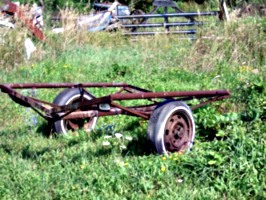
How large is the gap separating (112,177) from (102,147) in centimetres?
101

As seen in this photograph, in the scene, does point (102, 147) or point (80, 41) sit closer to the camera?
point (102, 147)

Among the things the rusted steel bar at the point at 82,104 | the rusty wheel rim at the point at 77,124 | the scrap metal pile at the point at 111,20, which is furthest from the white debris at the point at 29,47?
the rusted steel bar at the point at 82,104

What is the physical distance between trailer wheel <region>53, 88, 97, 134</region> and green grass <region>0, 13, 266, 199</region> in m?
0.13

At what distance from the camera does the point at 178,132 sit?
5.11 m

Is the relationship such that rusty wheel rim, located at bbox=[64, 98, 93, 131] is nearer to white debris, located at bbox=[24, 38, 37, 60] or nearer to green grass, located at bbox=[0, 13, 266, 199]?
green grass, located at bbox=[0, 13, 266, 199]

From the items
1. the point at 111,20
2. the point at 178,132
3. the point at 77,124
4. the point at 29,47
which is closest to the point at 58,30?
the point at 29,47

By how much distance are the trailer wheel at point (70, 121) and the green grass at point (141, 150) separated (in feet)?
0.42

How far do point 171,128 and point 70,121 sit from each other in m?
1.46

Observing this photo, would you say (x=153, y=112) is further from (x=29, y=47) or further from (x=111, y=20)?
(x=111, y=20)

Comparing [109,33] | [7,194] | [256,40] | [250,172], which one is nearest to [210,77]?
[256,40]

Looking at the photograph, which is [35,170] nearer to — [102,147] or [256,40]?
[102,147]

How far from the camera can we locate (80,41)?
12.8m

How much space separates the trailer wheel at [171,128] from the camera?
4879 mm

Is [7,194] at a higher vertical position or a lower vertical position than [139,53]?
lower
